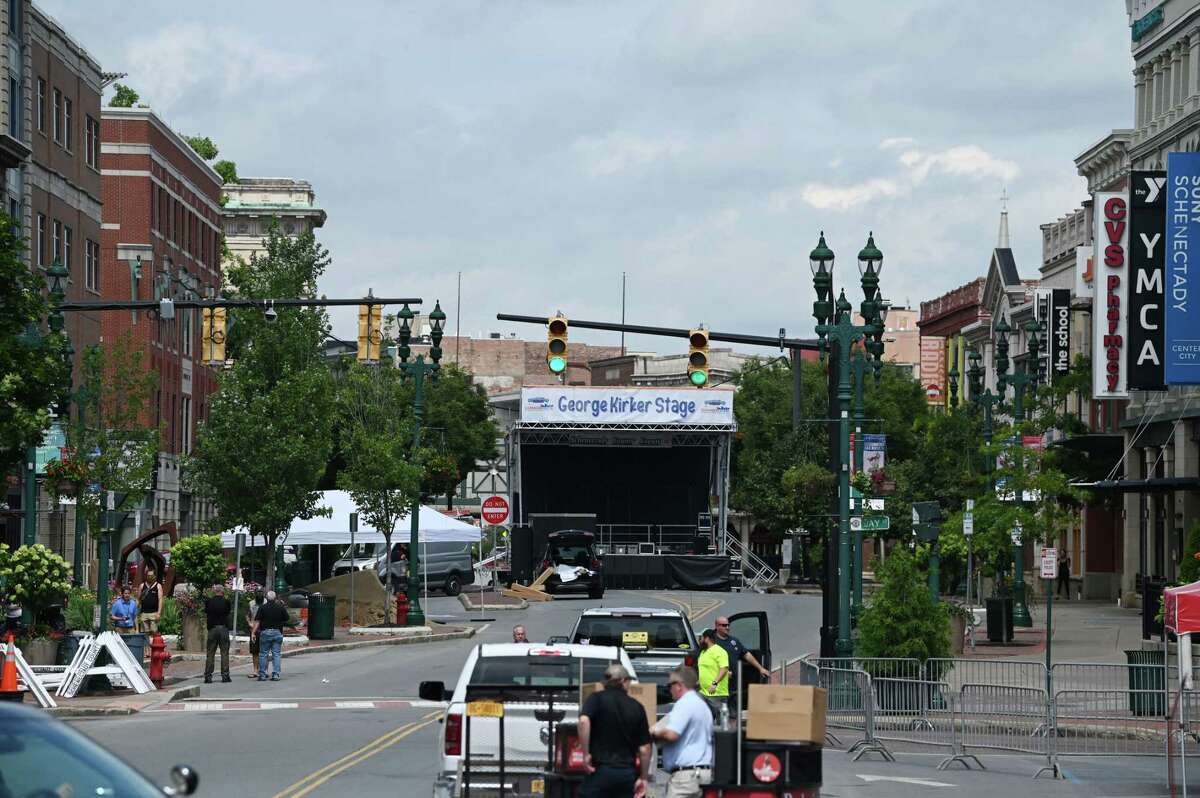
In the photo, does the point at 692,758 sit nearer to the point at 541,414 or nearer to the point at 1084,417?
the point at 541,414

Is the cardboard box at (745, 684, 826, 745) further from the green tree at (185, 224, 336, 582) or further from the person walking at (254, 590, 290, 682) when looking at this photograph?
the green tree at (185, 224, 336, 582)

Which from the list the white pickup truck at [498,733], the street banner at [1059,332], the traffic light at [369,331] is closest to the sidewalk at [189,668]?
the traffic light at [369,331]

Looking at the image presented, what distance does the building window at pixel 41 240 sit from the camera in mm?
58312

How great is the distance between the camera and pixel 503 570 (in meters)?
75.1

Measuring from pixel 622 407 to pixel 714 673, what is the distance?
48.6 metres

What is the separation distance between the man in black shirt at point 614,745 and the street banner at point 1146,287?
109 feet

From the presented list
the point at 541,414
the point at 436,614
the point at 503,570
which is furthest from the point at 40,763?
the point at 503,570

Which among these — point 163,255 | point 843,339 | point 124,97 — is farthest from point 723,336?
point 124,97

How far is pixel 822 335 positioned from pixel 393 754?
11755 mm

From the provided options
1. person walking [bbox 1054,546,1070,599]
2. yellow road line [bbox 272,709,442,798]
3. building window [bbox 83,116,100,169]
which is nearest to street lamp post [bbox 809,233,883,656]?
yellow road line [bbox 272,709,442,798]

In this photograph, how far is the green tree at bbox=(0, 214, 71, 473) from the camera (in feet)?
106

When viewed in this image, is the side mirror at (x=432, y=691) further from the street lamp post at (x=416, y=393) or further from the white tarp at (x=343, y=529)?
the white tarp at (x=343, y=529)

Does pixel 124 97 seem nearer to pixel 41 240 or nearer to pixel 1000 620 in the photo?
pixel 41 240

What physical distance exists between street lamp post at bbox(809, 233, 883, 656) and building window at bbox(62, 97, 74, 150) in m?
35.2
